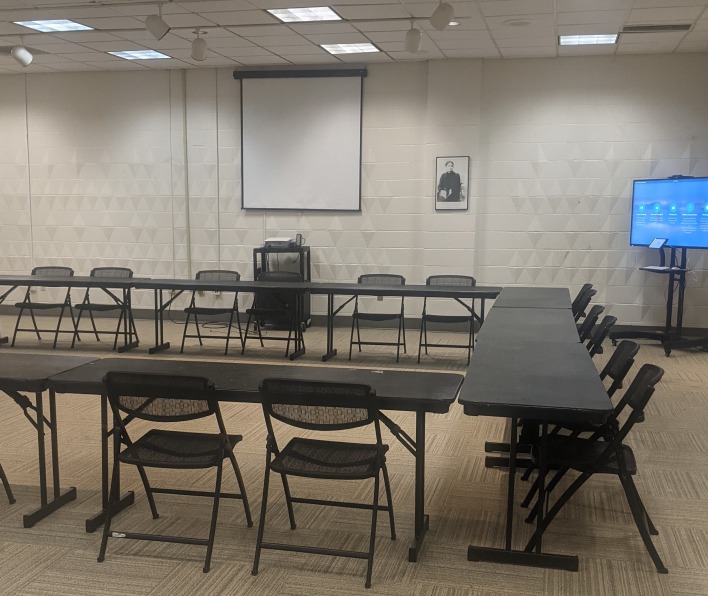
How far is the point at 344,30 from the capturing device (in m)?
6.87

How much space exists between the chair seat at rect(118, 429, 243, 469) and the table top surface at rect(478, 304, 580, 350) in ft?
5.32

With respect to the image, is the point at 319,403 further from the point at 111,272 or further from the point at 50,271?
the point at 50,271

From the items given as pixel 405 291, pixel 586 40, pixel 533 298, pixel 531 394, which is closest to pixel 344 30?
pixel 586 40

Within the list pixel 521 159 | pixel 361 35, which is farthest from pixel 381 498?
pixel 521 159

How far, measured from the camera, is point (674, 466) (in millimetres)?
4141

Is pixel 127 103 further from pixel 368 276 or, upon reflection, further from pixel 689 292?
pixel 689 292

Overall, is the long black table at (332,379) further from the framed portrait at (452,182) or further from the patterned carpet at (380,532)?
Result: the framed portrait at (452,182)

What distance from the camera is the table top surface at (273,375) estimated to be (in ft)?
9.53

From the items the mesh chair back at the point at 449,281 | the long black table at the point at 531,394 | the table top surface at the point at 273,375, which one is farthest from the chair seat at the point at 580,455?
the mesh chair back at the point at 449,281

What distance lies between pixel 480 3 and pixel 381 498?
4149 millimetres

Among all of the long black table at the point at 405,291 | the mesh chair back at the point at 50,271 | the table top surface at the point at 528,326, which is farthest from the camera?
the mesh chair back at the point at 50,271

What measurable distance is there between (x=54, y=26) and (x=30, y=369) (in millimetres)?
4721

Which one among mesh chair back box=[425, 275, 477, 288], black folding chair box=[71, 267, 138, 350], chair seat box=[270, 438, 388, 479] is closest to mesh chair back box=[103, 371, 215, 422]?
chair seat box=[270, 438, 388, 479]

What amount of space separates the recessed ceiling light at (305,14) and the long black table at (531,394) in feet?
12.4
